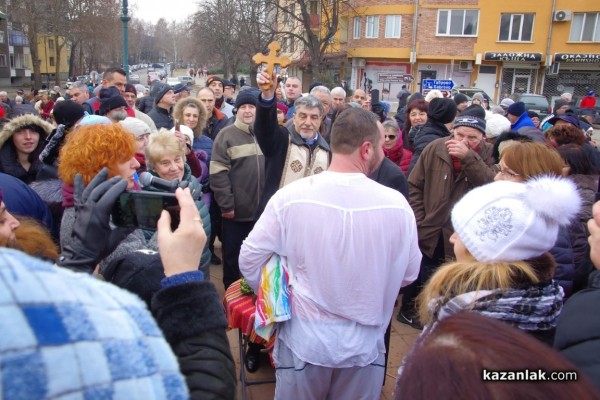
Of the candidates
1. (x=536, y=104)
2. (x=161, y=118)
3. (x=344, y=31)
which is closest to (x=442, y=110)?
(x=161, y=118)

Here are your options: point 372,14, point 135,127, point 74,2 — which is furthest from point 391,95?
point 135,127

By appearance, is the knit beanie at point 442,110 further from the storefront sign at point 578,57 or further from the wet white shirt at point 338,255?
the storefront sign at point 578,57

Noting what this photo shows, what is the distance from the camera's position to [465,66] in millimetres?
32031

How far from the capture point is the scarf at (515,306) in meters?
1.67

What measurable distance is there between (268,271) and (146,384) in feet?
5.24

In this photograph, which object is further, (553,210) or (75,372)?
(553,210)

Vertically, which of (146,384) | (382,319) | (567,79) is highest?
(567,79)

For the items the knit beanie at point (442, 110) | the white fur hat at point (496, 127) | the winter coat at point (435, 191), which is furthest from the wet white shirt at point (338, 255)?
the white fur hat at point (496, 127)

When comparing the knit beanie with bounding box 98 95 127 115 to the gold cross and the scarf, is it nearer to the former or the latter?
the gold cross

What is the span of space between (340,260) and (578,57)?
111ft

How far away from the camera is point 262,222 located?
88.8 inches

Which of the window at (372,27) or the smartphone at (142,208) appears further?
the window at (372,27)

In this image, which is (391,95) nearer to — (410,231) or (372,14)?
(372,14)

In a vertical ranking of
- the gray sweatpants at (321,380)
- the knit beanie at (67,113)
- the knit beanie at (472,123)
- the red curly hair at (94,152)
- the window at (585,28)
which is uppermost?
the window at (585,28)
